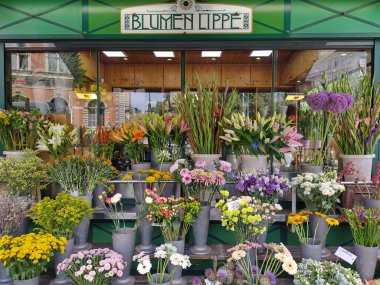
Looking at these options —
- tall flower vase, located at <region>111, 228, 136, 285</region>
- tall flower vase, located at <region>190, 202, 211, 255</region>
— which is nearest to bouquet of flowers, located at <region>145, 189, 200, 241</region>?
tall flower vase, located at <region>190, 202, 211, 255</region>

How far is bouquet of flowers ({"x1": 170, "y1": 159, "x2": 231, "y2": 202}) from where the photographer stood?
8.73 feet

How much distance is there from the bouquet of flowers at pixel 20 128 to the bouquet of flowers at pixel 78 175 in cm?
58

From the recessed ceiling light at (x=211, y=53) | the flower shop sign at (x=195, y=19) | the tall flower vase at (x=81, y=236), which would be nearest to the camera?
the tall flower vase at (x=81, y=236)

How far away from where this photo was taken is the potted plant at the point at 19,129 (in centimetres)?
328

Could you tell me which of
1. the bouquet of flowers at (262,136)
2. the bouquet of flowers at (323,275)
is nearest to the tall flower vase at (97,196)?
the bouquet of flowers at (262,136)

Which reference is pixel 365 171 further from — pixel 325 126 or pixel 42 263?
pixel 42 263

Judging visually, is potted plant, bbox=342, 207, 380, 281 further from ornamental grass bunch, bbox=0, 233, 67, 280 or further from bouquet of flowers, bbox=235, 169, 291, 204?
ornamental grass bunch, bbox=0, 233, 67, 280

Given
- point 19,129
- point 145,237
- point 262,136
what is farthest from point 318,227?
point 19,129

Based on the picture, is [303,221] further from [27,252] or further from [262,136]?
[27,252]

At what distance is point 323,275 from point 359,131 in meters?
1.59

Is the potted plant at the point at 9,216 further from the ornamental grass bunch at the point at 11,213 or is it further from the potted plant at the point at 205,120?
the potted plant at the point at 205,120

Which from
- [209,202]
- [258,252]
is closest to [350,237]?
[258,252]

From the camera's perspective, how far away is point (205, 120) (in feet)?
10.1

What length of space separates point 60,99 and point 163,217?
2.76 metres
